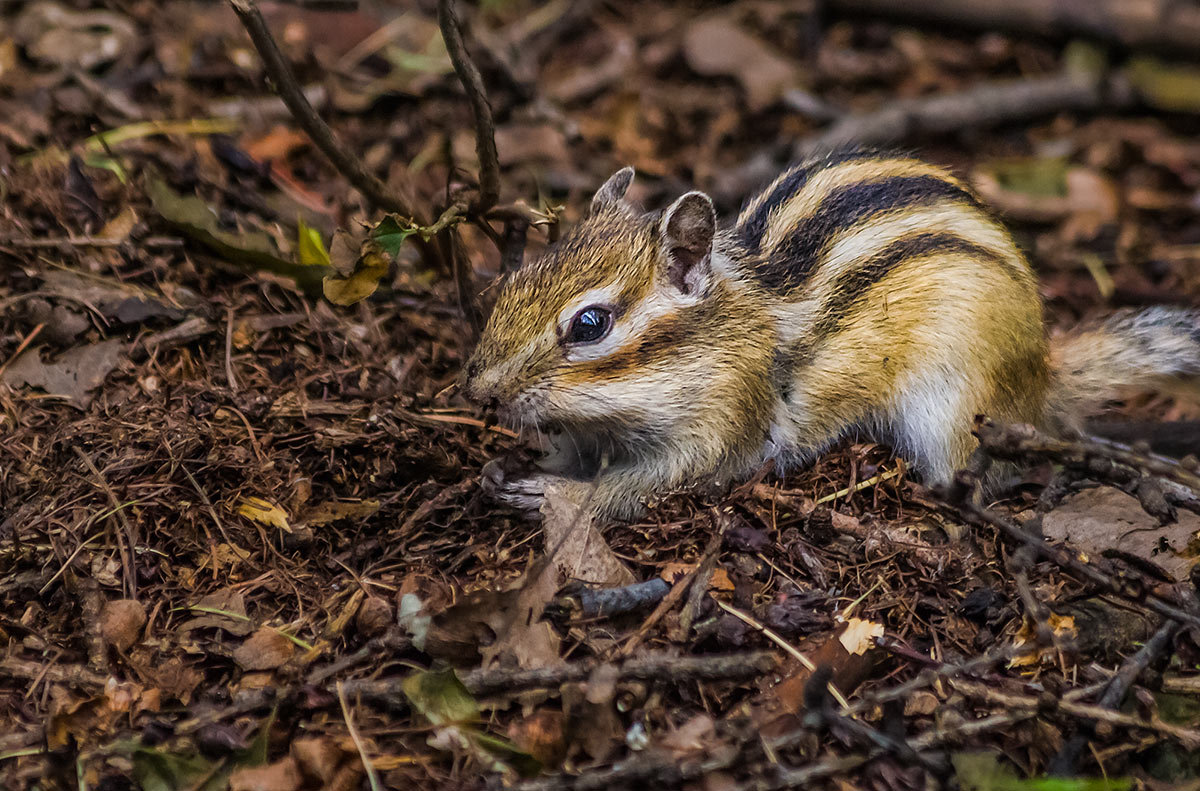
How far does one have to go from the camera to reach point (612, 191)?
16.9 ft

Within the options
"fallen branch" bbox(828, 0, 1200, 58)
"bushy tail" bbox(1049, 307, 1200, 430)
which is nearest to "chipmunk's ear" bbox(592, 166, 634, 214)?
"bushy tail" bbox(1049, 307, 1200, 430)

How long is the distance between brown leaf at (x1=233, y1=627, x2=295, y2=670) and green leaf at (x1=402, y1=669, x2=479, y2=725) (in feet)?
1.84

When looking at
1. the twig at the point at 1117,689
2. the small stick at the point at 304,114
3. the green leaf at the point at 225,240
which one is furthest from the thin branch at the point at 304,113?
the twig at the point at 1117,689

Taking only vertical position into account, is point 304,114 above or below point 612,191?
above

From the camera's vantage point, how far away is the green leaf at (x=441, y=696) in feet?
11.4

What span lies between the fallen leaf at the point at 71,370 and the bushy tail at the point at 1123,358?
4.47 metres

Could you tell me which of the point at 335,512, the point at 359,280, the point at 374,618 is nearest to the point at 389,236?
the point at 359,280

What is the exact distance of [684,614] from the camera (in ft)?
12.7

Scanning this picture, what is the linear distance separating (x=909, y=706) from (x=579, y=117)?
5.67 metres

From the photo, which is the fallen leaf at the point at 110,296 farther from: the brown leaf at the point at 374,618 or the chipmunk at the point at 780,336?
the brown leaf at the point at 374,618

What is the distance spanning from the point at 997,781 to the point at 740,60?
6910mm

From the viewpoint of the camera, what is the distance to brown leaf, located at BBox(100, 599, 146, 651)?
12.4 ft

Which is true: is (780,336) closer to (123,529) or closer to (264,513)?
(264,513)

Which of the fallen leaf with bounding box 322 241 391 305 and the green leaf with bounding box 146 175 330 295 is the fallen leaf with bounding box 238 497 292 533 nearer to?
the fallen leaf with bounding box 322 241 391 305
